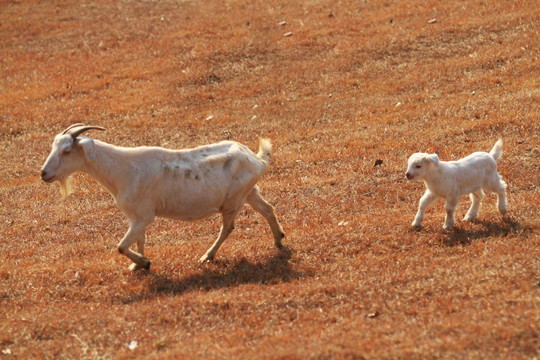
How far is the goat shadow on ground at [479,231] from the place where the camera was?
11.0 meters

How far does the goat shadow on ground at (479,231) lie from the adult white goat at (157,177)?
3398 mm

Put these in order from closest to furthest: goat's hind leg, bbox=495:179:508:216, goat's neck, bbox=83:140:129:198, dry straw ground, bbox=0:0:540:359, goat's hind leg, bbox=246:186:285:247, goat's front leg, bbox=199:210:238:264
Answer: dry straw ground, bbox=0:0:540:359, goat's neck, bbox=83:140:129:198, goat's front leg, bbox=199:210:238:264, goat's hind leg, bbox=495:179:508:216, goat's hind leg, bbox=246:186:285:247

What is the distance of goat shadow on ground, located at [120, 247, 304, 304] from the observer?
1047 centimetres

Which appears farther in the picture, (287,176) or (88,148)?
(287,176)

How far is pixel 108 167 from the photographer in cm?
1093

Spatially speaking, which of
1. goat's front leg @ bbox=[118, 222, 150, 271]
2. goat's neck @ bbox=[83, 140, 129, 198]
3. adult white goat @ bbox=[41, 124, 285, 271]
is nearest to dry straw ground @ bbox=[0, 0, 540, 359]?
goat's front leg @ bbox=[118, 222, 150, 271]

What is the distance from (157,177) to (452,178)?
16.3 ft

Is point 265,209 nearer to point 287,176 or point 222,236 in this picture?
point 222,236

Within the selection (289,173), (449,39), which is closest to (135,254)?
(289,173)

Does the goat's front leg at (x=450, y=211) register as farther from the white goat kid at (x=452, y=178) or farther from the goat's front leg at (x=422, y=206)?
the goat's front leg at (x=422, y=206)

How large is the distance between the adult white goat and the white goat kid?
9.01ft

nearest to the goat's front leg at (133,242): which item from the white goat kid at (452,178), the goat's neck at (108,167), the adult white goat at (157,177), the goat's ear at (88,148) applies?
the adult white goat at (157,177)

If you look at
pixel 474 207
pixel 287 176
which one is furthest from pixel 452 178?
pixel 287 176

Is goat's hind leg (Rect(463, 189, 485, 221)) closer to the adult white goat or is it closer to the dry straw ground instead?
the dry straw ground
